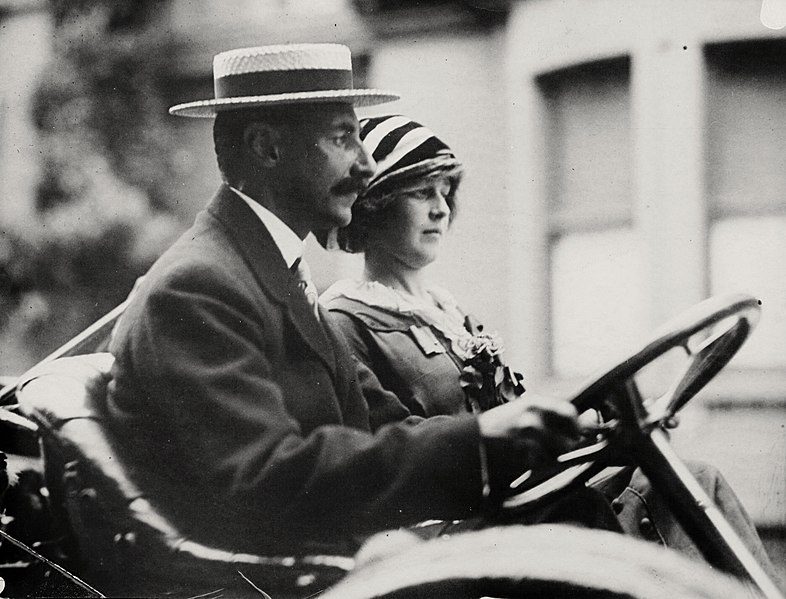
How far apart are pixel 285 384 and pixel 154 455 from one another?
41 cm

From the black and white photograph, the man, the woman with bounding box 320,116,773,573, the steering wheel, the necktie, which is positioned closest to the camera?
the steering wheel

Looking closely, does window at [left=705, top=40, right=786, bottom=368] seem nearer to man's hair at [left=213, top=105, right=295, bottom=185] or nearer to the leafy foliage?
man's hair at [left=213, top=105, right=295, bottom=185]

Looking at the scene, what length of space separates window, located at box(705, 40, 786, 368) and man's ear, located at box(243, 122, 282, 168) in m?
1.07

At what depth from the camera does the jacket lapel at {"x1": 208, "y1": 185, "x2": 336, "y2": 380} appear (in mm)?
2514

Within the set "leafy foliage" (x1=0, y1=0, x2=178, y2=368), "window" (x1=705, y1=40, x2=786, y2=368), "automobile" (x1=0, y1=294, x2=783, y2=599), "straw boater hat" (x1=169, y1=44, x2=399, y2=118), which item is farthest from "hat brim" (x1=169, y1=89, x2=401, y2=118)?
"window" (x1=705, y1=40, x2=786, y2=368)

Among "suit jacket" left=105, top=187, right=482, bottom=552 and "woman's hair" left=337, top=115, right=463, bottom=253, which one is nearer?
"suit jacket" left=105, top=187, right=482, bottom=552

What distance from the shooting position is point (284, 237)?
2605mm

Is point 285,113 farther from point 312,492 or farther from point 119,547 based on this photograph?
point 119,547

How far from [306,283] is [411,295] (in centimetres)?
27

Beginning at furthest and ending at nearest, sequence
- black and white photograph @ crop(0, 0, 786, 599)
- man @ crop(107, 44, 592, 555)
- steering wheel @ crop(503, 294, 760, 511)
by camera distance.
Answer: man @ crop(107, 44, 592, 555), black and white photograph @ crop(0, 0, 786, 599), steering wheel @ crop(503, 294, 760, 511)


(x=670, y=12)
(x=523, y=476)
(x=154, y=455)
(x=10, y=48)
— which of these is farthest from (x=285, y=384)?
(x=10, y=48)

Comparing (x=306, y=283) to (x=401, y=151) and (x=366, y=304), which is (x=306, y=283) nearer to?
(x=366, y=304)

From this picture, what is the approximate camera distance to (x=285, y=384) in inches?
97.3

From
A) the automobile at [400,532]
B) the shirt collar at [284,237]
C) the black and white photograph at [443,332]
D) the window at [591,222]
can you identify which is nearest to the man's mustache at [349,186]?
the black and white photograph at [443,332]
